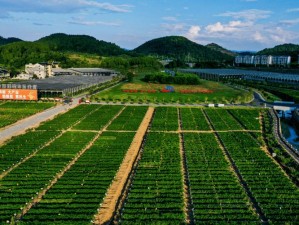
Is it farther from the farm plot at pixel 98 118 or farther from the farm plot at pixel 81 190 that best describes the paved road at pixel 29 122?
the farm plot at pixel 81 190

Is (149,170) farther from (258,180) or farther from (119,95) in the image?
(119,95)

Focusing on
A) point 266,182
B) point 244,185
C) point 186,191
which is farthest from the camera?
point 266,182

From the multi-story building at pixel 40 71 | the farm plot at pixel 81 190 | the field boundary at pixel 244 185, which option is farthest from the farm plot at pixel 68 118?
the multi-story building at pixel 40 71

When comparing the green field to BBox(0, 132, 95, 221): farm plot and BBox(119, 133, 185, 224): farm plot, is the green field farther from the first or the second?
BBox(119, 133, 185, 224): farm plot

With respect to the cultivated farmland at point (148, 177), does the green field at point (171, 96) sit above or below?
above

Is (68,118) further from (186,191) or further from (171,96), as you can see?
(171,96)

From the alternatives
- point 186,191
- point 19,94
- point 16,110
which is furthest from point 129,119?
point 186,191

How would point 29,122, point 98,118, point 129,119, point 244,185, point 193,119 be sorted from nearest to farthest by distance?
point 244,185 → point 29,122 → point 129,119 → point 98,118 → point 193,119
